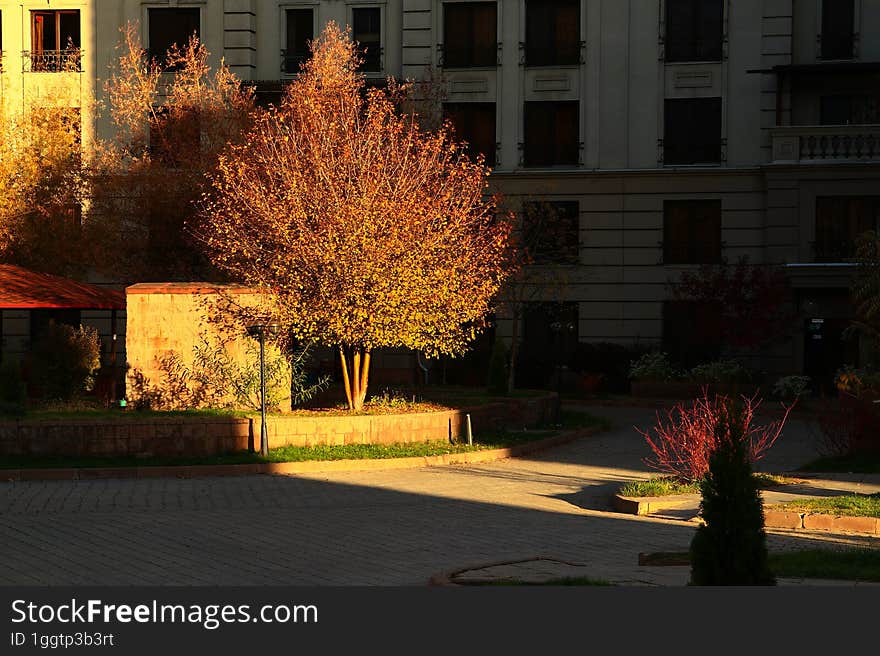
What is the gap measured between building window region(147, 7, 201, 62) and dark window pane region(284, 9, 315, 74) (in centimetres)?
294

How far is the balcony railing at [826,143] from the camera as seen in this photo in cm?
3762

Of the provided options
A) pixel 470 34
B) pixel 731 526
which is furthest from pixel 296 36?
pixel 731 526

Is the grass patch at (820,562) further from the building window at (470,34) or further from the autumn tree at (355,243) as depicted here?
the building window at (470,34)

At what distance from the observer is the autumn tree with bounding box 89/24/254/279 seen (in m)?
32.6

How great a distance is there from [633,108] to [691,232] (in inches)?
167

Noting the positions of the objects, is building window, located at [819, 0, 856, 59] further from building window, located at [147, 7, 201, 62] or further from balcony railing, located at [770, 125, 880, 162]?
building window, located at [147, 7, 201, 62]

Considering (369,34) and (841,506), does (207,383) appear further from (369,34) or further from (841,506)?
(369,34)

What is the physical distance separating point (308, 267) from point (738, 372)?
16675mm

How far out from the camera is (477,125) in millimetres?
41906

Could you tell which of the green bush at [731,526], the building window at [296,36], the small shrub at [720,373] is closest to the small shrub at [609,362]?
the small shrub at [720,373]

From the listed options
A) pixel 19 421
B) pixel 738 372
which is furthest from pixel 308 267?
pixel 738 372

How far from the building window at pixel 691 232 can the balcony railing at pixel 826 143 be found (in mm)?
2999

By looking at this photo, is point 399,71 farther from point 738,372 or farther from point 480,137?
point 738,372

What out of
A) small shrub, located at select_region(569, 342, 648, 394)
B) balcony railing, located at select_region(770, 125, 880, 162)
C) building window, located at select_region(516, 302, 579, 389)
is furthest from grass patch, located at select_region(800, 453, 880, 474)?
building window, located at select_region(516, 302, 579, 389)
